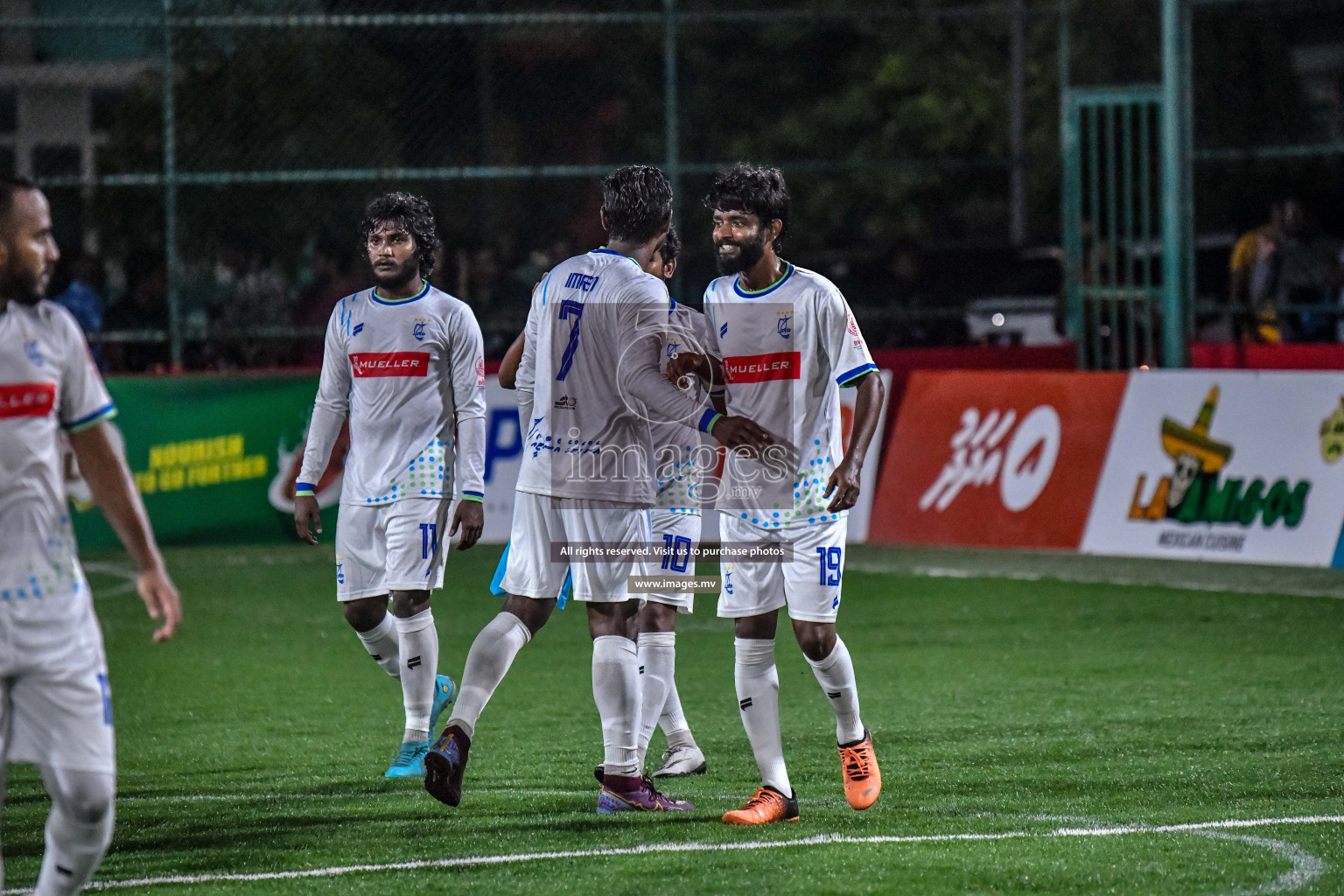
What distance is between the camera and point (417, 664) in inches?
301

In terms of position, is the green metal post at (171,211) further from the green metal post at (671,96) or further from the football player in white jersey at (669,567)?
the football player in white jersey at (669,567)

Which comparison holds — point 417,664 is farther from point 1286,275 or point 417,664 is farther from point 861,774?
point 1286,275

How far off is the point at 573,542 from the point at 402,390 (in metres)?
1.37

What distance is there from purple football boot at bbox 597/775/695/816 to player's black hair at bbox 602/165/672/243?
1810 millimetres

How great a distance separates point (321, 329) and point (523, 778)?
29.9 feet

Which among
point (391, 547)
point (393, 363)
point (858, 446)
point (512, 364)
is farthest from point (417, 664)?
point (858, 446)

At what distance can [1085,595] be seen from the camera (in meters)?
12.2

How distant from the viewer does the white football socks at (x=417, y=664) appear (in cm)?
763

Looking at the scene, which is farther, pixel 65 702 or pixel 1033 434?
pixel 1033 434

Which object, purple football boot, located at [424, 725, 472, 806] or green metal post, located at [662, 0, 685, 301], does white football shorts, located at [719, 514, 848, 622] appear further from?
green metal post, located at [662, 0, 685, 301]

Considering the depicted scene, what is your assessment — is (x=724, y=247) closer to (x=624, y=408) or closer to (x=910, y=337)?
(x=624, y=408)

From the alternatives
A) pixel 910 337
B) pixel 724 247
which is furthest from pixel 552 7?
pixel 724 247

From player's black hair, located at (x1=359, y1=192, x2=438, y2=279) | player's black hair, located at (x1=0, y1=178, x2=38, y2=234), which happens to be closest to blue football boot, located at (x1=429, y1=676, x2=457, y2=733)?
player's black hair, located at (x1=359, y1=192, x2=438, y2=279)

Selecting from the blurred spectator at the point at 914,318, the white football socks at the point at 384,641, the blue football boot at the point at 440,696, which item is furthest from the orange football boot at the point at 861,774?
the blurred spectator at the point at 914,318
